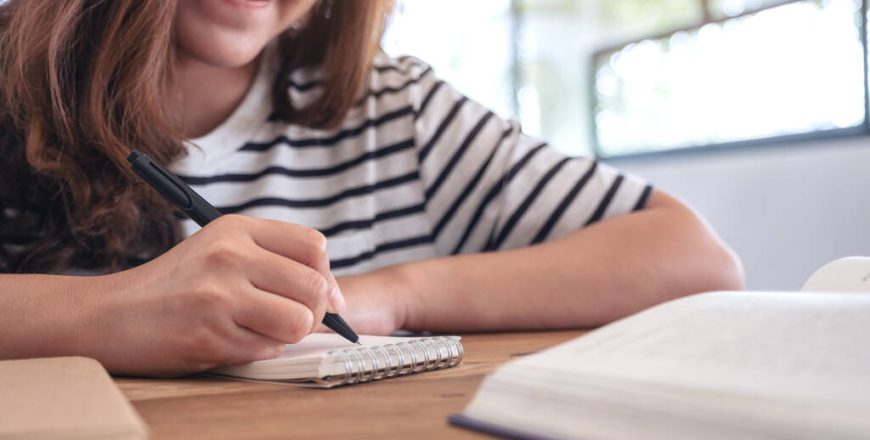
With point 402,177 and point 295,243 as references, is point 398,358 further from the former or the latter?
point 402,177

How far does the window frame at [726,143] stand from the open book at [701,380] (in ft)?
8.62

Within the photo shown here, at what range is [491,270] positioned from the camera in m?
0.93

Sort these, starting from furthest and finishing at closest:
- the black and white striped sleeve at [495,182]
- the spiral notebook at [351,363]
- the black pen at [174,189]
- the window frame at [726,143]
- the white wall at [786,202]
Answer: the window frame at [726,143] < the white wall at [786,202] < the black and white striped sleeve at [495,182] < the black pen at [174,189] < the spiral notebook at [351,363]

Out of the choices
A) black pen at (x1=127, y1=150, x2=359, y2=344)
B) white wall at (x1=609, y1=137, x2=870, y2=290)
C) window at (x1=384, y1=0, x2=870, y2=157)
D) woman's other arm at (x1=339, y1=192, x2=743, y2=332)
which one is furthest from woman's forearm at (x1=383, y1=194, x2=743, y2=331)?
white wall at (x1=609, y1=137, x2=870, y2=290)

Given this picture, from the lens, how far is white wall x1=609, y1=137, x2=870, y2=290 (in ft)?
8.80

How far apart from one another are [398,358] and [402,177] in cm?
60

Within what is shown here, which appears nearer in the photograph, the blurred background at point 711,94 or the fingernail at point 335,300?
the fingernail at point 335,300

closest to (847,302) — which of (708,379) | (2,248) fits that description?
(708,379)

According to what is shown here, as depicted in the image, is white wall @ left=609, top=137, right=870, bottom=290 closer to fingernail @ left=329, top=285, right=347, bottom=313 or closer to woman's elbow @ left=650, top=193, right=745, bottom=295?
woman's elbow @ left=650, top=193, right=745, bottom=295

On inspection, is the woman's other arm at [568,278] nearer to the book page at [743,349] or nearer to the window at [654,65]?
the book page at [743,349]

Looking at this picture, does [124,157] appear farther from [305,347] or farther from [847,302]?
[847,302]

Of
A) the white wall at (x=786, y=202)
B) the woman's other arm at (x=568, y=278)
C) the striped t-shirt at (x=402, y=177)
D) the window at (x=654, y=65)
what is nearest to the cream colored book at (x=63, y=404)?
the woman's other arm at (x=568, y=278)

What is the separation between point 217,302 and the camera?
1.94 feet

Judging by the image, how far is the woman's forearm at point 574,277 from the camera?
35.5 inches
